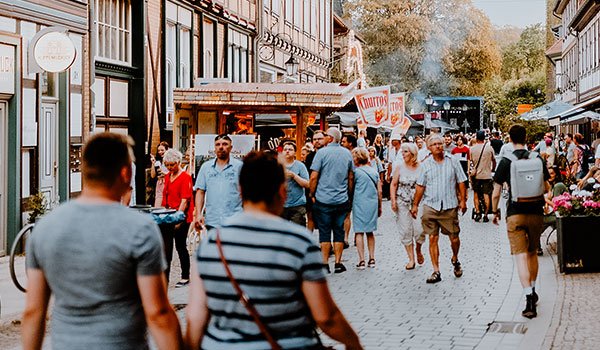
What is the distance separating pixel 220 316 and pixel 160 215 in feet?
23.2

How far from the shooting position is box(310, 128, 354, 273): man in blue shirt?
13023 mm

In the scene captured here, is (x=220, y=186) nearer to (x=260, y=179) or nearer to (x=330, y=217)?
(x=330, y=217)

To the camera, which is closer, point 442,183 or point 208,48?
point 442,183

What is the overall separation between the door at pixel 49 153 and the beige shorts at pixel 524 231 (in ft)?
27.9

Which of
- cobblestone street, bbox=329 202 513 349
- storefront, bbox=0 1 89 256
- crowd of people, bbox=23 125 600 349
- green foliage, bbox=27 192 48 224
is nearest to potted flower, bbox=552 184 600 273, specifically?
cobblestone street, bbox=329 202 513 349

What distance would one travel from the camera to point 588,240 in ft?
41.3

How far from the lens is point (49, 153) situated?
52.8 ft

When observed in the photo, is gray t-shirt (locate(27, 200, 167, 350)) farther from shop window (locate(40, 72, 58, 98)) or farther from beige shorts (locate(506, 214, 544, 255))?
shop window (locate(40, 72, 58, 98))

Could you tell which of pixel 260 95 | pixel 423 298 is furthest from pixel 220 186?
pixel 260 95

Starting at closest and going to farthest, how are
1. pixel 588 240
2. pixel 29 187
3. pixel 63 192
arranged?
pixel 588 240 < pixel 29 187 < pixel 63 192

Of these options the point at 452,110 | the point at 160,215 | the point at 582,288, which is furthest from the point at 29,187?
the point at 452,110

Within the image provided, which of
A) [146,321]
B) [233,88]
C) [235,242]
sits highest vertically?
[233,88]

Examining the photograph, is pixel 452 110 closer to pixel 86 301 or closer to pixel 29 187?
pixel 29 187

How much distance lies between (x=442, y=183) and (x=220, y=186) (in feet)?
10.4
